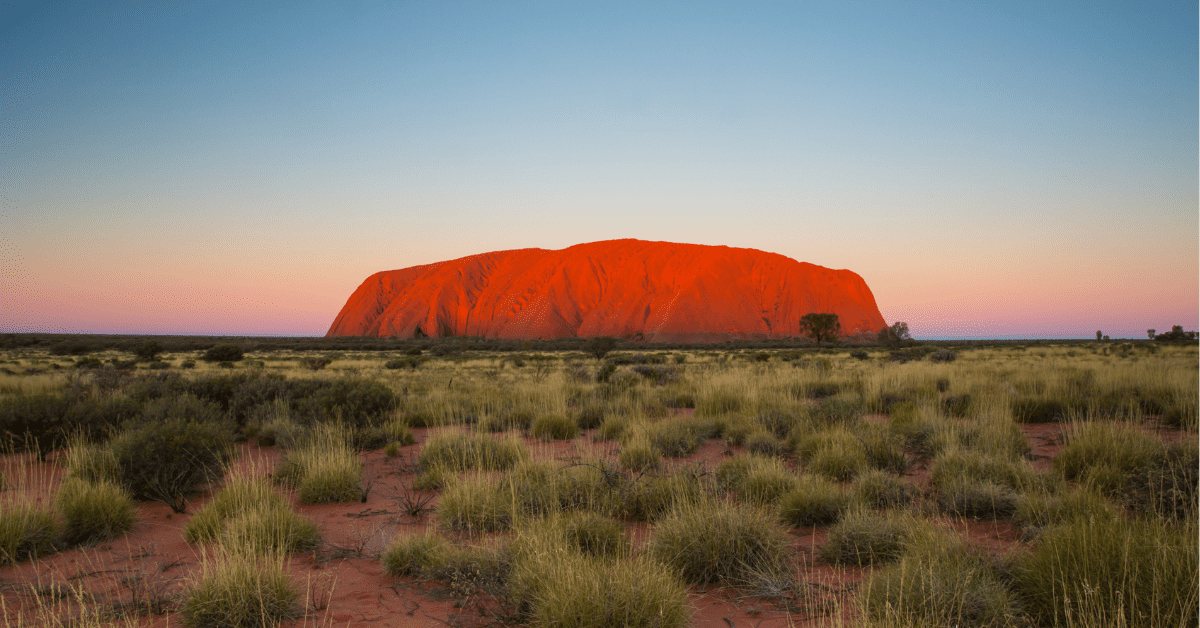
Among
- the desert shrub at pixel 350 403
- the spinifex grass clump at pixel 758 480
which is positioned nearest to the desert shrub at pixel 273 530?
the spinifex grass clump at pixel 758 480

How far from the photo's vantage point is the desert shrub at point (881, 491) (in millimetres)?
4461

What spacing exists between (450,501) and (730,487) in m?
2.44

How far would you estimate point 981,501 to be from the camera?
4.31 m

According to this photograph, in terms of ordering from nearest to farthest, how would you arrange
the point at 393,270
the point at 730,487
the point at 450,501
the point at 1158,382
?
the point at 450,501 → the point at 730,487 → the point at 1158,382 → the point at 393,270

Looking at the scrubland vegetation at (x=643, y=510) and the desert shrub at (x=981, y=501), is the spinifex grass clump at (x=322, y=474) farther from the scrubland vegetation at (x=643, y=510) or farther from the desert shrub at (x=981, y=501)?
the desert shrub at (x=981, y=501)

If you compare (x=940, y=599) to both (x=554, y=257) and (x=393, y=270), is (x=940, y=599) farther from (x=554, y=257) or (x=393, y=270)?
(x=393, y=270)

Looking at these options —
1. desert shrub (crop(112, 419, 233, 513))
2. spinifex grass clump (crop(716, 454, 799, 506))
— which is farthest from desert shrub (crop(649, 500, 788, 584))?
desert shrub (crop(112, 419, 233, 513))

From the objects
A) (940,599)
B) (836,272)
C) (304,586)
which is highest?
(836,272)

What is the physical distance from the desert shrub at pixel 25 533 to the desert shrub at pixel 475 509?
2.69 m

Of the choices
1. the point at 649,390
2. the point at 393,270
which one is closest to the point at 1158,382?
the point at 649,390

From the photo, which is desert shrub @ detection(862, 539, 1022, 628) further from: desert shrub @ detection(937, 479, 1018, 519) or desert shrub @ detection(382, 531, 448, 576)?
desert shrub @ detection(382, 531, 448, 576)

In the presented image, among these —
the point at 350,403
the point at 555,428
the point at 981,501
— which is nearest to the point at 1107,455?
the point at 981,501

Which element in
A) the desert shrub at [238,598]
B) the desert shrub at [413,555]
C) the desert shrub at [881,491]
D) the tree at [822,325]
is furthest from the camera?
the tree at [822,325]

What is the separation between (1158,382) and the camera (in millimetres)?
9352
